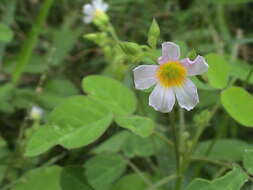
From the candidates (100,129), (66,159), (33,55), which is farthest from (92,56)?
(100,129)

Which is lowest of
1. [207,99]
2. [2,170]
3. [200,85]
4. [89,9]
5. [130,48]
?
[2,170]

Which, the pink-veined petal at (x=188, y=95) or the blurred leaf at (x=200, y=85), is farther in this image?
the blurred leaf at (x=200, y=85)

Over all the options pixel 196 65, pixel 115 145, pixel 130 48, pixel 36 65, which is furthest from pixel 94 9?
pixel 196 65

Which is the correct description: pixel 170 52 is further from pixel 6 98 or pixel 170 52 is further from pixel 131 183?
pixel 6 98

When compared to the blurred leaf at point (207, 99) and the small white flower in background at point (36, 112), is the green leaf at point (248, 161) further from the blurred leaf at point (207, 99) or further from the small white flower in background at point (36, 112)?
the small white flower in background at point (36, 112)

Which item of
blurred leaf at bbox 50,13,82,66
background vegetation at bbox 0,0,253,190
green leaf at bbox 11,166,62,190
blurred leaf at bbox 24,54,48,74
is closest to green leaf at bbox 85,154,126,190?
background vegetation at bbox 0,0,253,190

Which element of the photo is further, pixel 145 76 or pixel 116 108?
pixel 116 108

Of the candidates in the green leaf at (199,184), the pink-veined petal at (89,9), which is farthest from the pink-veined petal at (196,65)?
the pink-veined petal at (89,9)
